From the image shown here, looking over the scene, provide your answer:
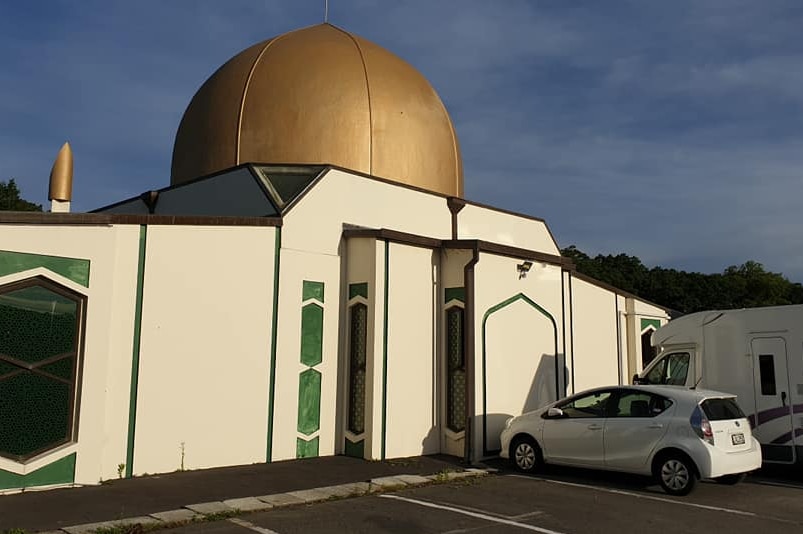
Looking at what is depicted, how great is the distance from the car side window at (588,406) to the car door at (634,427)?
16 cm

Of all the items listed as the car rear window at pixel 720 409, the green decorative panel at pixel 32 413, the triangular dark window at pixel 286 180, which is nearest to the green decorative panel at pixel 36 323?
the green decorative panel at pixel 32 413

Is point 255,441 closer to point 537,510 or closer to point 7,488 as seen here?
point 7,488

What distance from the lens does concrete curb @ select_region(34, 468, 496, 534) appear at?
6.63 meters

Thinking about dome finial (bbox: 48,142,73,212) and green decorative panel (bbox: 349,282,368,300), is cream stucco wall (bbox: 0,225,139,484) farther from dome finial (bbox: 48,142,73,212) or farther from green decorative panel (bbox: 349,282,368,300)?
dome finial (bbox: 48,142,73,212)

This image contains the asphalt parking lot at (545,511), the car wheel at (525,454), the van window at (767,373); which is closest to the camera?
the asphalt parking lot at (545,511)

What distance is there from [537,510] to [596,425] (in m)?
2.21

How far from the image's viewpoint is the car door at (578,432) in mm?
9500

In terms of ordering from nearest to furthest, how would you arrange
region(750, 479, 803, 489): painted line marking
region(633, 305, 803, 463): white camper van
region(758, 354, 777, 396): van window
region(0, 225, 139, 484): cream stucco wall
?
region(0, 225, 139, 484): cream stucco wall → region(750, 479, 803, 489): painted line marking → region(633, 305, 803, 463): white camper van → region(758, 354, 777, 396): van window

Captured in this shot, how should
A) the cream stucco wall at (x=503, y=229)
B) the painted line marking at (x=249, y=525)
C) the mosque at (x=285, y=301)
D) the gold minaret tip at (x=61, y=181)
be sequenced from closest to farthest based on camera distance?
the painted line marking at (x=249, y=525), the mosque at (x=285, y=301), the gold minaret tip at (x=61, y=181), the cream stucco wall at (x=503, y=229)

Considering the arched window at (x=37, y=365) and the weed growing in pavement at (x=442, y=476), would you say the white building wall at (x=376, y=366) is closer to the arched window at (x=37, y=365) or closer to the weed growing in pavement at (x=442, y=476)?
the weed growing in pavement at (x=442, y=476)

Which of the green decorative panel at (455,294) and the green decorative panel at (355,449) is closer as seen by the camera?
the green decorative panel at (355,449)

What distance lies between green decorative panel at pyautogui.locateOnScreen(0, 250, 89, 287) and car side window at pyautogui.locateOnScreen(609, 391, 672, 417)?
741 centimetres

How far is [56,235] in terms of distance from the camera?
853 centimetres

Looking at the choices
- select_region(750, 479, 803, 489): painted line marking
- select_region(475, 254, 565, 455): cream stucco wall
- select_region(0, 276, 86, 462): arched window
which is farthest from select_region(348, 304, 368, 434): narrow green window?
select_region(750, 479, 803, 489): painted line marking
